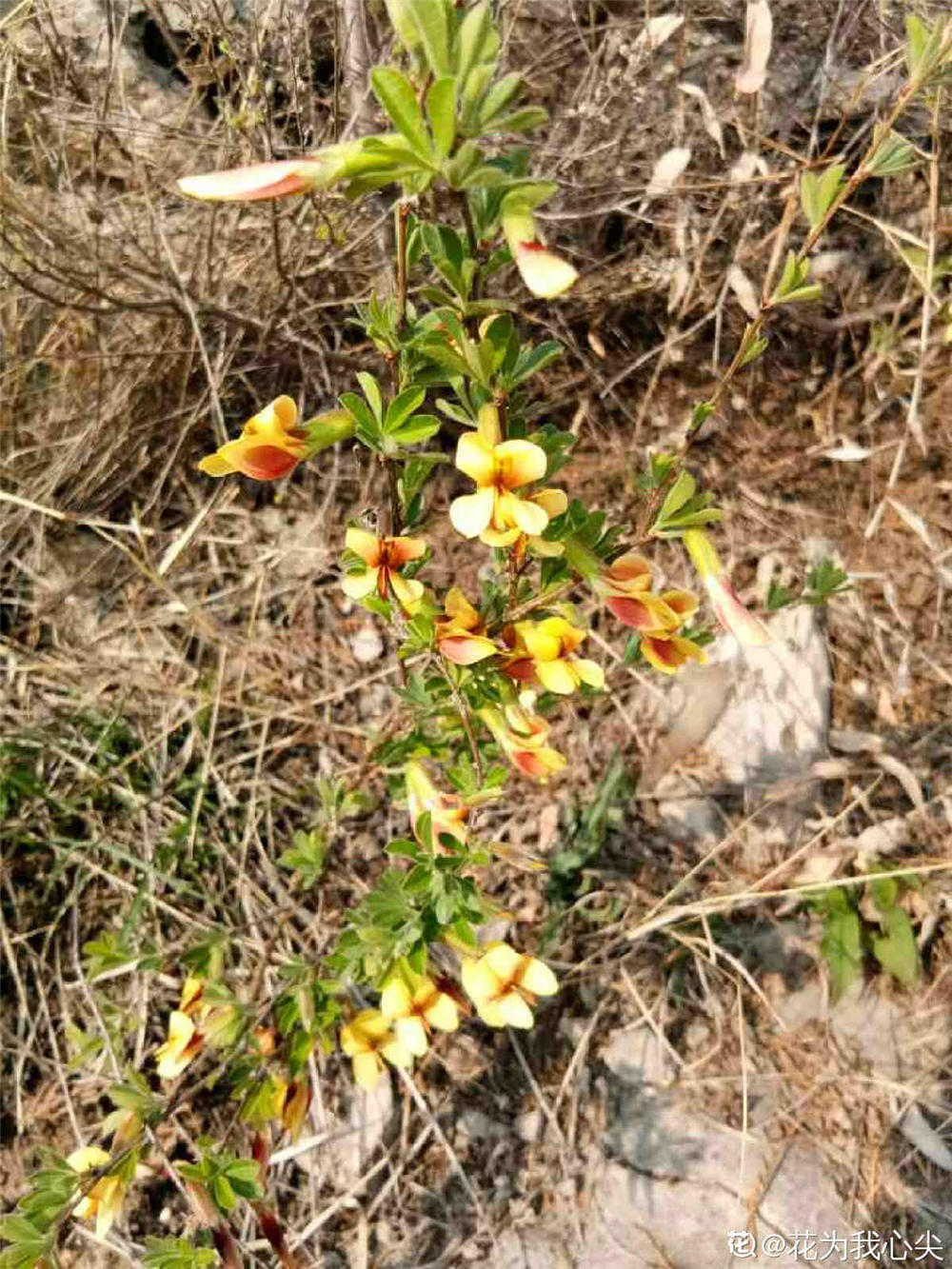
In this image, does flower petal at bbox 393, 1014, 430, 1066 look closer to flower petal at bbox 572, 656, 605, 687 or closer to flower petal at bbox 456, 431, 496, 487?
flower petal at bbox 572, 656, 605, 687

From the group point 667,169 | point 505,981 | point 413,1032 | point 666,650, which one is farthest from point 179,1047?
point 667,169

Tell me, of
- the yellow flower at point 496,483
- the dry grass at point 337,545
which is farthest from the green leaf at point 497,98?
the dry grass at point 337,545

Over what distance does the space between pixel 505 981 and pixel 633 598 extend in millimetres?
582

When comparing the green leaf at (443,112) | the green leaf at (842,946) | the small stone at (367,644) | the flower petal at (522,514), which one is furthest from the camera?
the small stone at (367,644)

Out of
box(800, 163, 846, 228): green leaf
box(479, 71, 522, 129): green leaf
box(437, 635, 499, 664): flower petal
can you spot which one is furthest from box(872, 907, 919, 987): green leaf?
box(479, 71, 522, 129): green leaf

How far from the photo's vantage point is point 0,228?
1.80 meters

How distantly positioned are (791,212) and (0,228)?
1412mm

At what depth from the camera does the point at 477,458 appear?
39.9 inches

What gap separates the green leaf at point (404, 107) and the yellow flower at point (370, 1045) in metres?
1.21

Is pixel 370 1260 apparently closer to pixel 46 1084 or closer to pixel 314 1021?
pixel 314 1021

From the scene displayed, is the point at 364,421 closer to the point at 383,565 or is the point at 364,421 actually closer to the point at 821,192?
the point at 383,565

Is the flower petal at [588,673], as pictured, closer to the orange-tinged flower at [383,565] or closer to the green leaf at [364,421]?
the orange-tinged flower at [383,565]

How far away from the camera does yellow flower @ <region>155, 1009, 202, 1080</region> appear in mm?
1476

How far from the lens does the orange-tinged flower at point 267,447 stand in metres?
1.03
